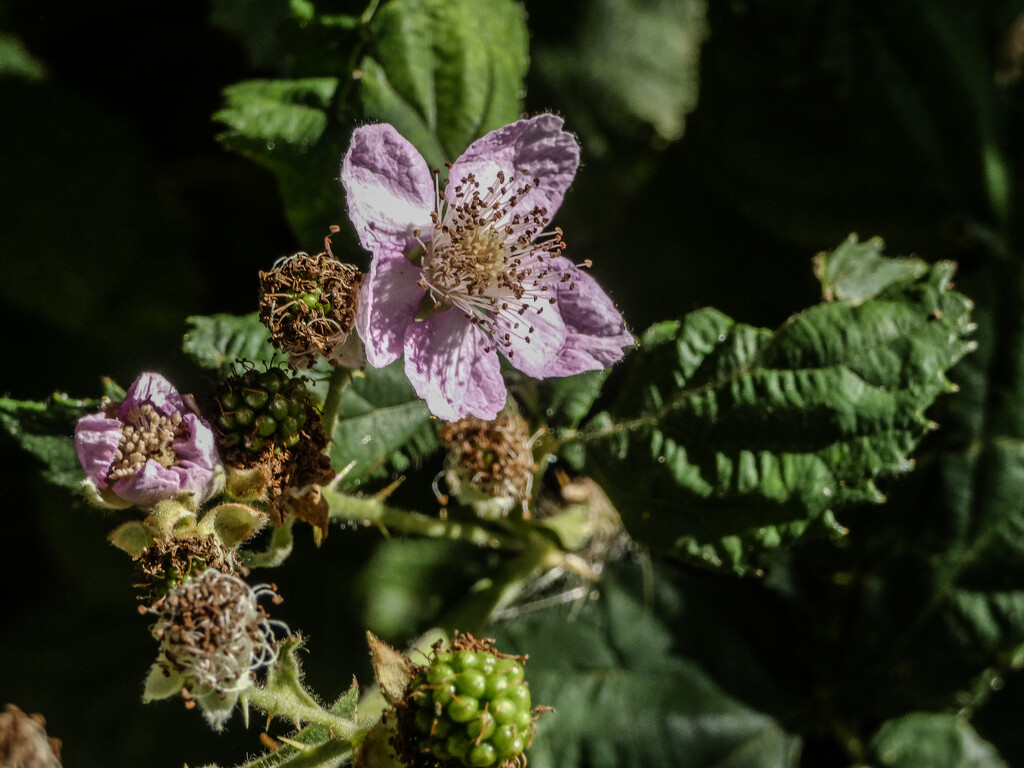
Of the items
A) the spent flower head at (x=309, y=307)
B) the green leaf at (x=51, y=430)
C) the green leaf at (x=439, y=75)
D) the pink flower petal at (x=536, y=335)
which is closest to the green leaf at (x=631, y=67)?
the green leaf at (x=439, y=75)

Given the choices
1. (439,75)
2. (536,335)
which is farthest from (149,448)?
(439,75)

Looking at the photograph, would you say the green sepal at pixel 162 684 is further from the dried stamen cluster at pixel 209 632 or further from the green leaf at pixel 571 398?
the green leaf at pixel 571 398

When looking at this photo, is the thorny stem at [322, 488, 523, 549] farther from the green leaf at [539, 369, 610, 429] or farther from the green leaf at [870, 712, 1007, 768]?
the green leaf at [870, 712, 1007, 768]

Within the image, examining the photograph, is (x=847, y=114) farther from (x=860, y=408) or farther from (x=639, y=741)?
(x=639, y=741)

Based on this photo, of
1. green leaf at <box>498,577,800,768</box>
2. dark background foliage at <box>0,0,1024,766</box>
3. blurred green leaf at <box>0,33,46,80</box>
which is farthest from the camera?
blurred green leaf at <box>0,33,46,80</box>

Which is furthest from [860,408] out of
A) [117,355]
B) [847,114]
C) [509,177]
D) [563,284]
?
[117,355]

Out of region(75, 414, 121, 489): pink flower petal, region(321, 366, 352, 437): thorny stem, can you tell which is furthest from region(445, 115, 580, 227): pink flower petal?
region(75, 414, 121, 489): pink flower petal
